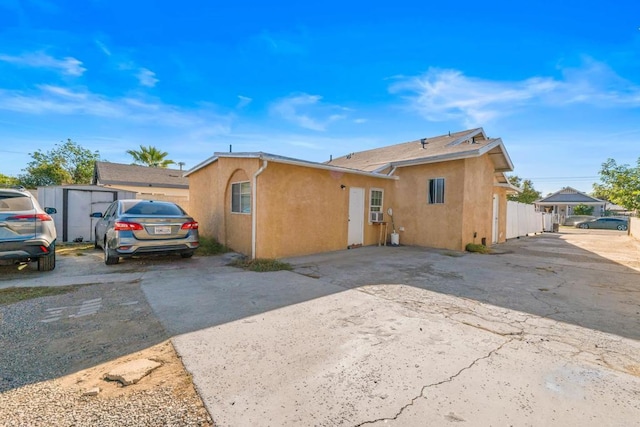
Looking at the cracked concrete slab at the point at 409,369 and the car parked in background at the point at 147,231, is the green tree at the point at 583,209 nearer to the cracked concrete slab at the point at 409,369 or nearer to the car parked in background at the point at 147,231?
the cracked concrete slab at the point at 409,369

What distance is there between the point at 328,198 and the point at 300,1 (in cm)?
595

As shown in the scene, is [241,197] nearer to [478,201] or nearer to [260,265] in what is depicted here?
[260,265]

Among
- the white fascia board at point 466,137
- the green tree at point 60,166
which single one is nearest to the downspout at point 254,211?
the white fascia board at point 466,137

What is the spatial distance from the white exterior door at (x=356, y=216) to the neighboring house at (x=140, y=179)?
13745 mm

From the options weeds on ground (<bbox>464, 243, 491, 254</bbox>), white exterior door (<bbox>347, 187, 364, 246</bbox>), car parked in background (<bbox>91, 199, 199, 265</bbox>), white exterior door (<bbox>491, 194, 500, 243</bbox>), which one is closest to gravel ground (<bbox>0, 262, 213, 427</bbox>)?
car parked in background (<bbox>91, 199, 199, 265</bbox>)

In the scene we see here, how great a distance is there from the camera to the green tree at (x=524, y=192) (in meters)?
35.5

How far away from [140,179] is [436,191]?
2132 cm

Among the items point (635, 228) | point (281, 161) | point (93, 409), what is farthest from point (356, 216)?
point (635, 228)

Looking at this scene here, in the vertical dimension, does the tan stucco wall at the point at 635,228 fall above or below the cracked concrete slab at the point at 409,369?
above

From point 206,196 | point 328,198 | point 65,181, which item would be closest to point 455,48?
point 328,198

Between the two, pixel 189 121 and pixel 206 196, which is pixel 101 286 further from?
pixel 189 121

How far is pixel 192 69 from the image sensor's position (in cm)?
1098

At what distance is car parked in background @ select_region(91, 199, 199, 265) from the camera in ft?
21.1

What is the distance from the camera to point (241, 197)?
9023 mm
